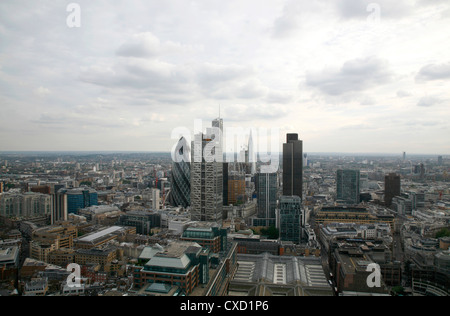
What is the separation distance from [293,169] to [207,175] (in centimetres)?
514

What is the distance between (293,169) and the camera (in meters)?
15.6

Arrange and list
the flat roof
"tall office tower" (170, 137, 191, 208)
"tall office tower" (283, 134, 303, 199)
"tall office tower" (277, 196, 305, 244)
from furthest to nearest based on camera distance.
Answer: "tall office tower" (170, 137, 191, 208), "tall office tower" (283, 134, 303, 199), "tall office tower" (277, 196, 305, 244), the flat roof

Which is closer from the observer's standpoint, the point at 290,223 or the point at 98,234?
the point at 98,234

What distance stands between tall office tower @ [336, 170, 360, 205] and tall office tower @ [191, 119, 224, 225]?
773cm

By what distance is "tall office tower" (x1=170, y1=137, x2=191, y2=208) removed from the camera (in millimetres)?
16139

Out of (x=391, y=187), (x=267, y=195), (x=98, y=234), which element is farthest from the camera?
(x=391, y=187)

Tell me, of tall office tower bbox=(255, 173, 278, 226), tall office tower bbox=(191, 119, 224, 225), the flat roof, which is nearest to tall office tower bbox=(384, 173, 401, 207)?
tall office tower bbox=(255, 173, 278, 226)

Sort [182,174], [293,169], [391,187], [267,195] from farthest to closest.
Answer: [182,174], [391,187], [293,169], [267,195]

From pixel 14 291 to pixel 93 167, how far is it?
14.0m

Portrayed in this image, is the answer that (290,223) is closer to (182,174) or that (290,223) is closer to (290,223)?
(290,223)

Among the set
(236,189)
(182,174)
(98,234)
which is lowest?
(98,234)

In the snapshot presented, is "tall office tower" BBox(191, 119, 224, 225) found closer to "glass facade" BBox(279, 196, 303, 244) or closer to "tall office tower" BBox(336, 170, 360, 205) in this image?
"glass facade" BBox(279, 196, 303, 244)

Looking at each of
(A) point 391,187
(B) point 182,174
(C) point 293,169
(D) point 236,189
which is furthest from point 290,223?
(A) point 391,187

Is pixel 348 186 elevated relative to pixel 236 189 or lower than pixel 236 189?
elevated
